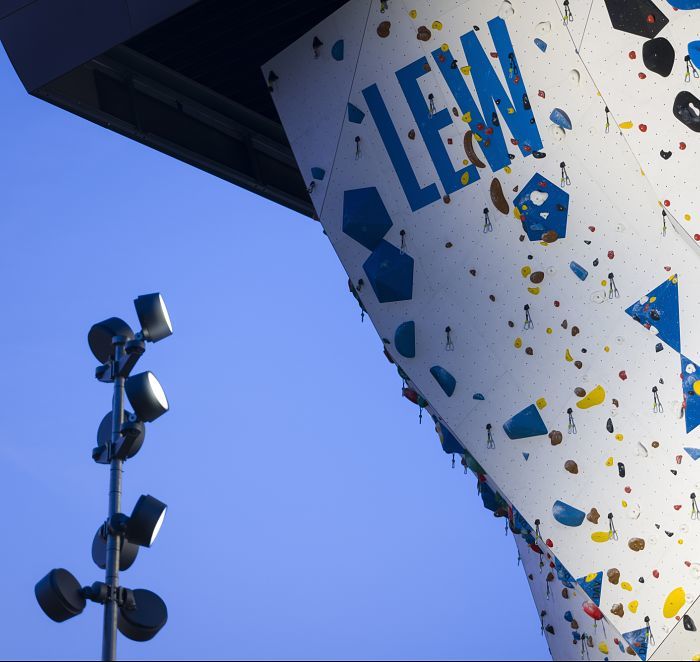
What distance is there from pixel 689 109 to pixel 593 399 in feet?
8.72

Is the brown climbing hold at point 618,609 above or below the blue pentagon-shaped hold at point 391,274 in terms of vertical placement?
below

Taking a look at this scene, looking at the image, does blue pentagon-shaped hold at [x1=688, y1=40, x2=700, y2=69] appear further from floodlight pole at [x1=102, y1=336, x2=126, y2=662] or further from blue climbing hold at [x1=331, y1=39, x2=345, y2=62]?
floodlight pole at [x1=102, y1=336, x2=126, y2=662]

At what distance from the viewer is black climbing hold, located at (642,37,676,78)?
10969 millimetres

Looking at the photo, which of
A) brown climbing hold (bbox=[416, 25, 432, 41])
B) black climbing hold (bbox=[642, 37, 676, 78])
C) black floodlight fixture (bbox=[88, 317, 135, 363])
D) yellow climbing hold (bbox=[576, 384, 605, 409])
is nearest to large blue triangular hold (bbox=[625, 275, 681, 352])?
yellow climbing hold (bbox=[576, 384, 605, 409])

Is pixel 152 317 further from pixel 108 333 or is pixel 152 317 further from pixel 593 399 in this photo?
pixel 593 399

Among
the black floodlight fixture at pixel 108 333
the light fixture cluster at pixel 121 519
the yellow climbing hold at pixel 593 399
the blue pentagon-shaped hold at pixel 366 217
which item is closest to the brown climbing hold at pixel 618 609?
the yellow climbing hold at pixel 593 399

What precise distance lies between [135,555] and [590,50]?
19.9ft

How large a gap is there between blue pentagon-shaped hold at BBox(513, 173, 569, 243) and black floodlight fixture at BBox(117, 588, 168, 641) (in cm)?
498

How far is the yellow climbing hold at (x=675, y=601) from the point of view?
10.9 meters

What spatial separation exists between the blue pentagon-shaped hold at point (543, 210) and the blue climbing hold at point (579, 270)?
280 millimetres

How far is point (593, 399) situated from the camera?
11195 millimetres

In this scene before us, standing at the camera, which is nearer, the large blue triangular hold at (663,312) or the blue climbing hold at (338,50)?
the large blue triangular hold at (663,312)

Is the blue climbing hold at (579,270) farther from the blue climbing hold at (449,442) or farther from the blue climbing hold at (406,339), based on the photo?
the blue climbing hold at (449,442)

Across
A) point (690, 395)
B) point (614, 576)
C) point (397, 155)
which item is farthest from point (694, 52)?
point (614, 576)
